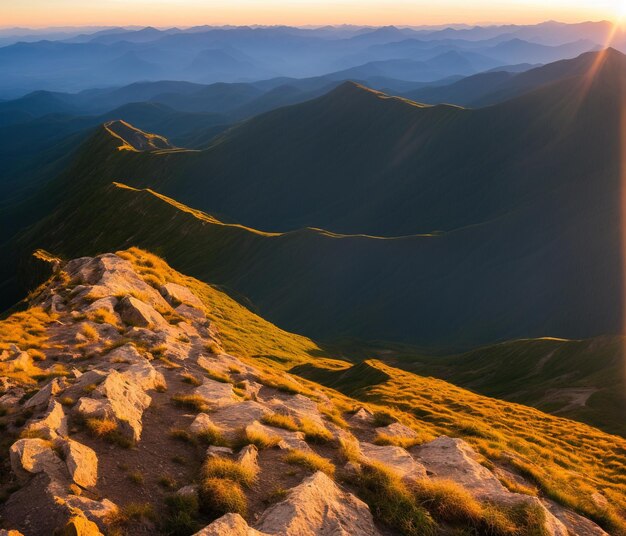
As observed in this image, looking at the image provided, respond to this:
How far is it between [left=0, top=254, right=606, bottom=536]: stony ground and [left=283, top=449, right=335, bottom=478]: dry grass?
5cm

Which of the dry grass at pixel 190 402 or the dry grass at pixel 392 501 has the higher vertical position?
the dry grass at pixel 190 402

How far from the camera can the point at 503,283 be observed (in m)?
140

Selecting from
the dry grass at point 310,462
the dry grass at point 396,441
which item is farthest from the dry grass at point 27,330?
the dry grass at point 396,441

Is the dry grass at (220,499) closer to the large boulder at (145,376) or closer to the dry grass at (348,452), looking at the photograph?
the dry grass at (348,452)

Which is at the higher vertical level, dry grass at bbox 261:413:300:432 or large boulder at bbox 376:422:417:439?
dry grass at bbox 261:413:300:432

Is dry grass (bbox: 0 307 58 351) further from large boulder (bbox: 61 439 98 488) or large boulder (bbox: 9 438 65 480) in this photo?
large boulder (bbox: 61 439 98 488)

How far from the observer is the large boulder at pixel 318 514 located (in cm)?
1269

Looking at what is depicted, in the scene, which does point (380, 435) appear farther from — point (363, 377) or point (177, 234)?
point (177, 234)

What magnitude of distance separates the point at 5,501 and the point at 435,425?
2628 cm

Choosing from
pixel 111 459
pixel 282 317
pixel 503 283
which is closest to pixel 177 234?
pixel 282 317

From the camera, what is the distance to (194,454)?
16.1 metres

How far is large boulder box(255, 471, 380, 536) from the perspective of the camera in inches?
500

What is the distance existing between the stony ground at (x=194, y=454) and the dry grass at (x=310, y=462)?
48mm

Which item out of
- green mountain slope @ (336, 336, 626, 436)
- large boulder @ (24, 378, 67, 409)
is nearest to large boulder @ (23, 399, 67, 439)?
large boulder @ (24, 378, 67, 409)
